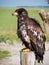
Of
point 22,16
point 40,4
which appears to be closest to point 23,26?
point 22,16

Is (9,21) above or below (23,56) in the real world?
above

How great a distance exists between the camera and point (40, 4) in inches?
105

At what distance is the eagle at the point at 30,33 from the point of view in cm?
262

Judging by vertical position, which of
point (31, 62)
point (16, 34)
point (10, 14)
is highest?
point (10, 14)

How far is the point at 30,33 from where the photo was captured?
8.62ft

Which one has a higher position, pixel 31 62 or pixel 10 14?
pixel 10 14

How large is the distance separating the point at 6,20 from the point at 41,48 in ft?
1.31

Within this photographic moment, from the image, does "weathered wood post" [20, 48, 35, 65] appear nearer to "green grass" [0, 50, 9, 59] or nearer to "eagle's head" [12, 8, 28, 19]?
"green grass" [0, 50, 9, 59]

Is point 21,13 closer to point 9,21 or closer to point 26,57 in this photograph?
point 9,21

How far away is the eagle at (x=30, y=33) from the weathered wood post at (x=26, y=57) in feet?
0.12

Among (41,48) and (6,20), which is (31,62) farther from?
(6,20)

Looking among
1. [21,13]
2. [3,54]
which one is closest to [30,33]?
[21,13]

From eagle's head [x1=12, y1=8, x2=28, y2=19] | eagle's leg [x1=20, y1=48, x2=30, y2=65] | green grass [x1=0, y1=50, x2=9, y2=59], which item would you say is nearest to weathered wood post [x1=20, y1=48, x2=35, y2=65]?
eagle's leg [x1=20, y1=48, x2=30, y2=65]

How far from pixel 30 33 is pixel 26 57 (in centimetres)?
22
